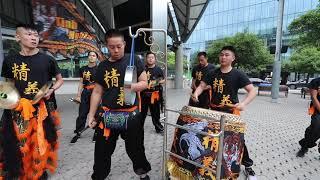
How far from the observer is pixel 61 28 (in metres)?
11.1

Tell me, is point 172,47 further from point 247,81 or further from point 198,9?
point 247,81

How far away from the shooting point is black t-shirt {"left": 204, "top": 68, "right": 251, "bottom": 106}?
342 centimetres

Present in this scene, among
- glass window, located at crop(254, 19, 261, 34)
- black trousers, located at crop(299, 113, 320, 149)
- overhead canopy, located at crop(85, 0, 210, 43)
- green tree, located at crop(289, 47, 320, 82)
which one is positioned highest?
glass window, located at crop(254, 19, 261, 34)

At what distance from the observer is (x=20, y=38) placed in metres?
3.25

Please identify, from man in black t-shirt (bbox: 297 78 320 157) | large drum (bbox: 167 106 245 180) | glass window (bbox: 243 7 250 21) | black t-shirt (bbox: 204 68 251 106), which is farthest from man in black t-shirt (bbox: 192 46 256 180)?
glass window (bbox: 243 7 250 21)

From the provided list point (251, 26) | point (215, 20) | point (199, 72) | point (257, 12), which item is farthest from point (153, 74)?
point (215, 20)

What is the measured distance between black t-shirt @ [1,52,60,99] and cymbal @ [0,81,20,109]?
0.12 metres

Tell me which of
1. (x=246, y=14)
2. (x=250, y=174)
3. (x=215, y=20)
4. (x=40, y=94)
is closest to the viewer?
(x=40, y=94)

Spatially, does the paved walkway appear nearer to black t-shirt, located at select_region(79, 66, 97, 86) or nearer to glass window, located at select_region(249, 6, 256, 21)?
black t-shirt, located at select_region(79, 66, 97, 86)

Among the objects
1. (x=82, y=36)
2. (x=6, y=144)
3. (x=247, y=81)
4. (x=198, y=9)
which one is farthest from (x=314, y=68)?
(x=6, y=144)

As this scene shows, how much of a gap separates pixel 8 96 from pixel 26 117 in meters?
0.30

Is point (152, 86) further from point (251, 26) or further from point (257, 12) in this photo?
point (257, 12)

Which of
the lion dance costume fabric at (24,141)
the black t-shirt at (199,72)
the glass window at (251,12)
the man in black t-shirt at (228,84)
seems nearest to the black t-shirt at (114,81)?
the lion dance costume fabric at (24,141)

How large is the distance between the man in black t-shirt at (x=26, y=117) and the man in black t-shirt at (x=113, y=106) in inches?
28.4
